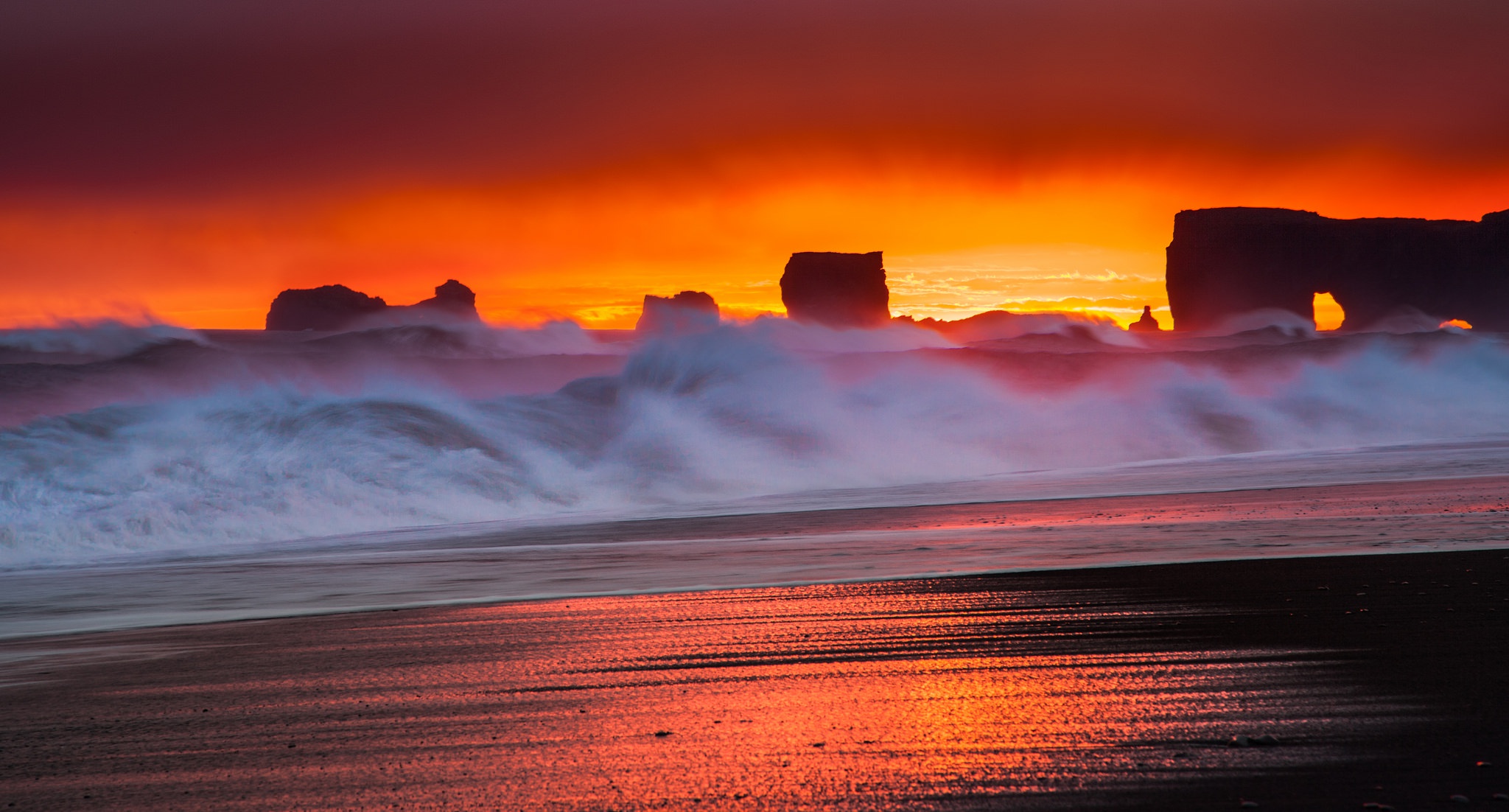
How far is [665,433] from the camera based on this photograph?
119ft

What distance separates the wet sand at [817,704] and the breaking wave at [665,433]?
13.9 meters

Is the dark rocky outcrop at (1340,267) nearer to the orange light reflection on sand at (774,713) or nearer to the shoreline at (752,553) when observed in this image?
the shoreline at (752,553)

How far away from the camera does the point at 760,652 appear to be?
24.9 feet

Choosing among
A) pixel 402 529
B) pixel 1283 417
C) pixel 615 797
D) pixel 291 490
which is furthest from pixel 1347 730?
pixel 1283 417

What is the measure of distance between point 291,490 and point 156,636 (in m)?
16.6

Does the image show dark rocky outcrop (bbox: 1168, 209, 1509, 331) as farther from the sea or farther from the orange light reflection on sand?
the orange light reflection on sand

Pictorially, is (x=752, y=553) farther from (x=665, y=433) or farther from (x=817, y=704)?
(x=665, y=433)

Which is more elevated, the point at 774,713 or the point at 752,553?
the point at 774,713

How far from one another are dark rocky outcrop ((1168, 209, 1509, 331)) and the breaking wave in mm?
76170

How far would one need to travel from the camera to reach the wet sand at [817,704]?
4.64 metres

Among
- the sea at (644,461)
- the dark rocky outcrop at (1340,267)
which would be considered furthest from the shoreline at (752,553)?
the dark rocky outcrop at (1340,267)

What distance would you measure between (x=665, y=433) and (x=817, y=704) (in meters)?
30.3

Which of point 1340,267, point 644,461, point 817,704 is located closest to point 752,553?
point 817,704

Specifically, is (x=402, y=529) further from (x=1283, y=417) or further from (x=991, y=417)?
(x=1283, y=417)
